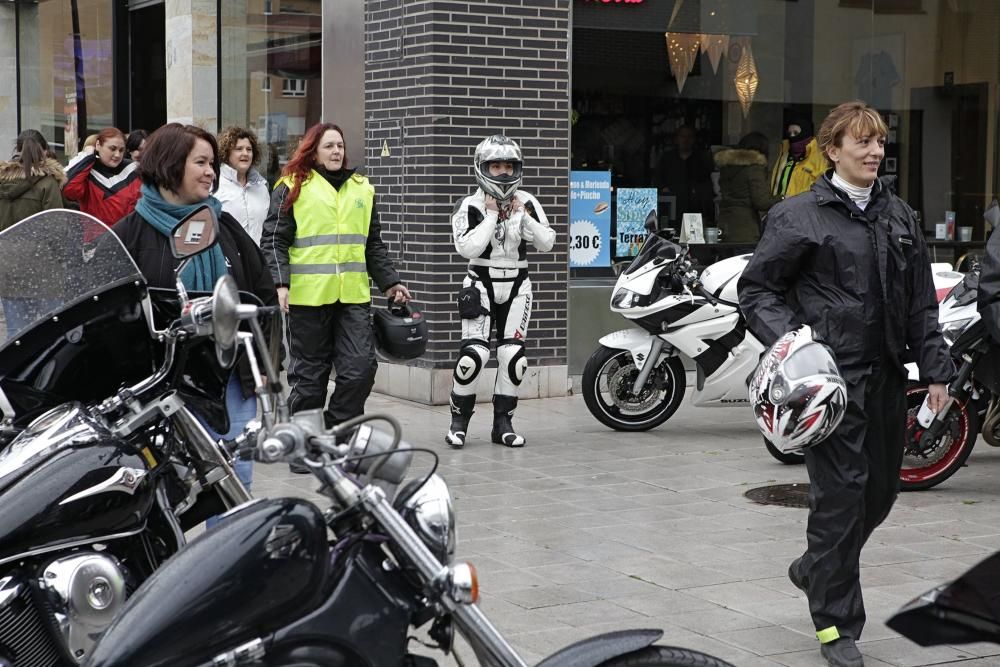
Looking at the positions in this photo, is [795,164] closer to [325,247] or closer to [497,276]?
[497,276]

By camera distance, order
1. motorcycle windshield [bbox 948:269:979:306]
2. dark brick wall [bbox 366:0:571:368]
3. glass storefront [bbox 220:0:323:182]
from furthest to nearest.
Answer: glass storefront [bbox 220:0:323:182] < dark brick wall [bbox 366:0:571:368] < motorcycle windshield [bbox 948:269:979:306]

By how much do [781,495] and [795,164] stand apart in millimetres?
5299

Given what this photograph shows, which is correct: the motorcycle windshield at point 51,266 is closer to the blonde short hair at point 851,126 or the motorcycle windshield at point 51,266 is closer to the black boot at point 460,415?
the blonde short hair at point 851,126

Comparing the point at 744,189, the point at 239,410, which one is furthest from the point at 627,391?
the point at 239,410

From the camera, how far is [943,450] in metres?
7.99

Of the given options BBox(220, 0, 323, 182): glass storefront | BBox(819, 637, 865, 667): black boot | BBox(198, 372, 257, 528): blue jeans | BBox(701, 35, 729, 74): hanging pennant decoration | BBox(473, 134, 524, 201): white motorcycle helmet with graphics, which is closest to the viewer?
BBox(819, 637, 865, 667): black boot

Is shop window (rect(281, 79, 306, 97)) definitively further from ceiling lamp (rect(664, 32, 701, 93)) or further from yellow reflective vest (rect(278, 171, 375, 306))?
yellow reflective vest (rect(278, 171, 375, 306))

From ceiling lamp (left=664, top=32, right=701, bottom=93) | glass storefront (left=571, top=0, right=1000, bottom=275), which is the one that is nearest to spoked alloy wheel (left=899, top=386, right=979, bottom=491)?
glass storefront (left=571, top=0, right=1000, bottom=275)

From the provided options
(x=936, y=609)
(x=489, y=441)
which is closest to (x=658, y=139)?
(x=489, y=441)

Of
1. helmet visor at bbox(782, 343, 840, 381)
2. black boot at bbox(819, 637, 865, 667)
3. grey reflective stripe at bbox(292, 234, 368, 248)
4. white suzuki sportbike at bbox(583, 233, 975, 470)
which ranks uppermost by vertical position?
grey reflective stripe at bbox(292, 234, 368, 248)

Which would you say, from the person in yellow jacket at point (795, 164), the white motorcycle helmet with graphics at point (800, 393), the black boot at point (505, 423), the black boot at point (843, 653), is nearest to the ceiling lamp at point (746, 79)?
the person in yellow jacket at point (795, 164)

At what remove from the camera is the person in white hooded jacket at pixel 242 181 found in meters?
9.85

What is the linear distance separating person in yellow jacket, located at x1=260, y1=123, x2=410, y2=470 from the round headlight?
5.40m

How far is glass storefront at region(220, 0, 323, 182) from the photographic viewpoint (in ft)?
42.2
